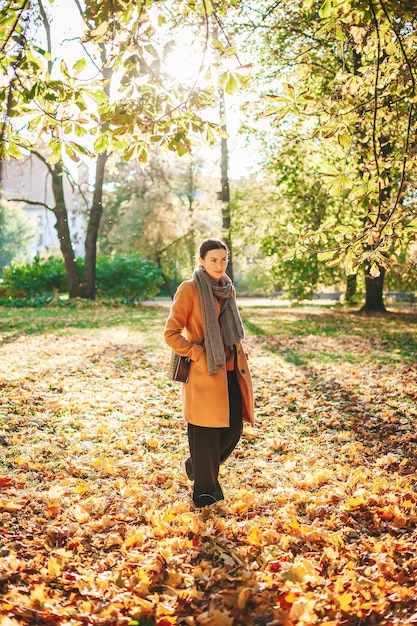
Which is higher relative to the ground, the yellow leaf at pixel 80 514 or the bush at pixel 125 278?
the bush at pixel 125 278

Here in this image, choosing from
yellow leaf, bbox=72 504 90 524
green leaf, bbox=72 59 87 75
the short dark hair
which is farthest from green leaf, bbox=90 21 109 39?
yellow leaf, bbox=72 504 90 524

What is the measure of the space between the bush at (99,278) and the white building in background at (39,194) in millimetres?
1021

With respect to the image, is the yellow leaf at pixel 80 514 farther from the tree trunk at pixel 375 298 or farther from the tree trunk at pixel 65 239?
the tree trunk at pixel 65 239

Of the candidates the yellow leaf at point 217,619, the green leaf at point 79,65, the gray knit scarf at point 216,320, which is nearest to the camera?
the yellow leaf at point 217,619

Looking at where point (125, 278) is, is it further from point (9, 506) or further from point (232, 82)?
point (232, 82)

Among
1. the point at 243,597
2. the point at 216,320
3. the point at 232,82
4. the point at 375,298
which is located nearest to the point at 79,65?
the point at 232,82

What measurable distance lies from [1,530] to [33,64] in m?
3.16

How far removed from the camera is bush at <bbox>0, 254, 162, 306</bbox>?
2283 cm

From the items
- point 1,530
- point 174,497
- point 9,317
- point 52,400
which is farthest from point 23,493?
point 9,317

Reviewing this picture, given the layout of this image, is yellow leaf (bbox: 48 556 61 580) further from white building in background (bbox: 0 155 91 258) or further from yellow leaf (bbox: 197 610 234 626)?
white building in background (bbox: 0 155 91 258)

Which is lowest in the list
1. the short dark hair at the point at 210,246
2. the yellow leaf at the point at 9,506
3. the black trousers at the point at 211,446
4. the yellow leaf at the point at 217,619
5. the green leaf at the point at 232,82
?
the yellow leaf at the point at 217,619

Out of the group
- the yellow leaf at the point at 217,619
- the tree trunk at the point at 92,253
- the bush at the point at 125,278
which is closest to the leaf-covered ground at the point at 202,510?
the yellow leaf at the point at 217,619

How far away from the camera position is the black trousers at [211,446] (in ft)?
13.9

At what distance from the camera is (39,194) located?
79750 millimetres
